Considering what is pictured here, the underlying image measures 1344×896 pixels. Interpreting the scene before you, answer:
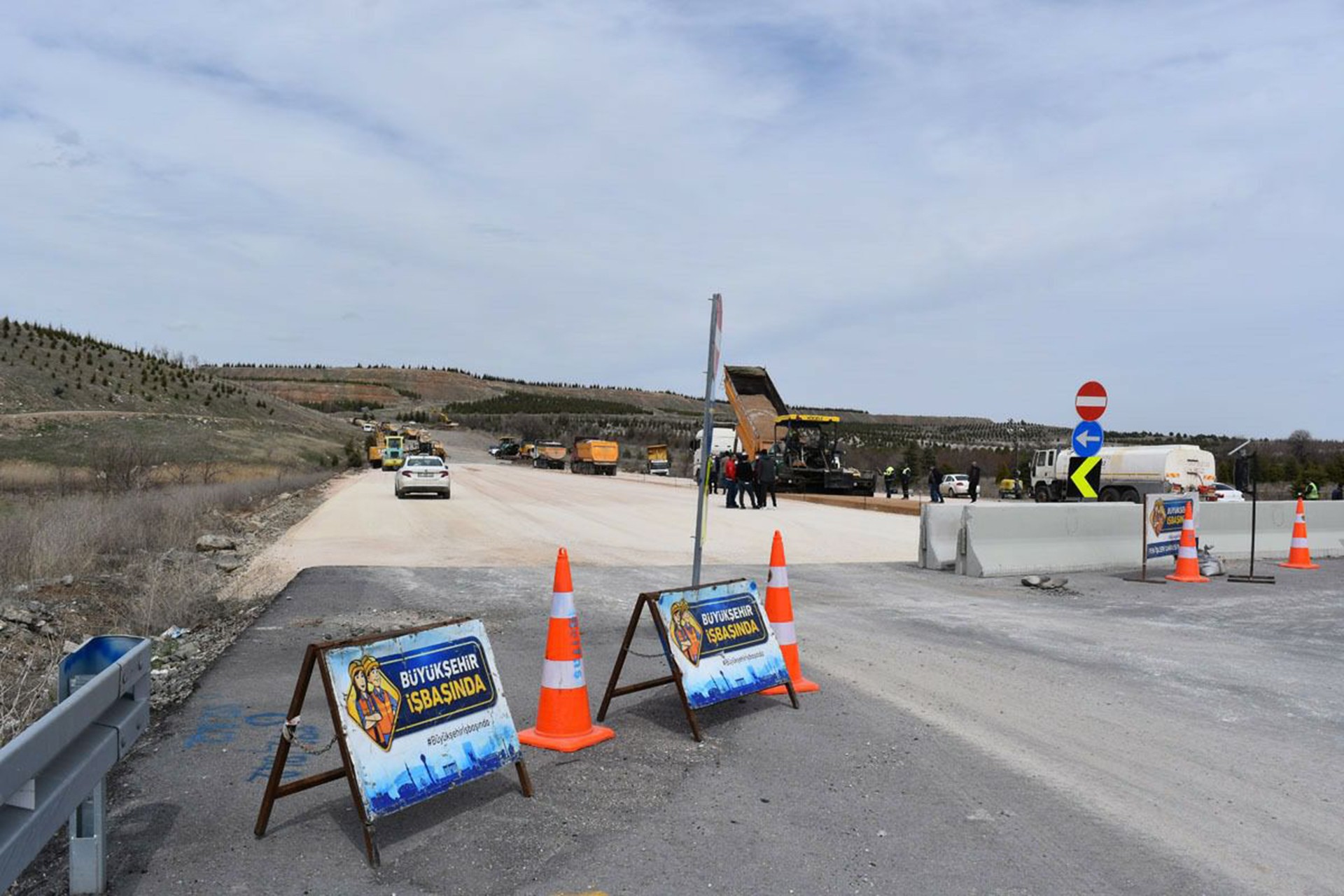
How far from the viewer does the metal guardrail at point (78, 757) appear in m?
2.87

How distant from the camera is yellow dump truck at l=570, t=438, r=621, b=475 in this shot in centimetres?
6419

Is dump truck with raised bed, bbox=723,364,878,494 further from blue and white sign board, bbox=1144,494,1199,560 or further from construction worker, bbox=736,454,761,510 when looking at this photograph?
blue and white sign board, bbox=1144,494,1199,560

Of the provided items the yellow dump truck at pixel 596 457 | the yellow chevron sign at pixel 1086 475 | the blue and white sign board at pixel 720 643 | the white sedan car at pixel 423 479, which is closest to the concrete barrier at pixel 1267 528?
the yellow chevron sign at pixel 1086 475

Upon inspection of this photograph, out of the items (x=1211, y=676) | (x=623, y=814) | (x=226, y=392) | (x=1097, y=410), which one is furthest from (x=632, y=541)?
(x=226, y=392)

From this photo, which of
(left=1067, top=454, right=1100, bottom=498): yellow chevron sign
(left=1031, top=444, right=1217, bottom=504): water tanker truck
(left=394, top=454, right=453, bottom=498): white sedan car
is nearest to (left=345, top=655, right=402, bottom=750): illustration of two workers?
(left=1067, top=454, right=1100, bottom=498): yellow chevron sign

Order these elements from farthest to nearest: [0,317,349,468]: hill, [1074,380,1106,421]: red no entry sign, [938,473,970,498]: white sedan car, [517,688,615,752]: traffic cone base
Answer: [938,473,970,498]: white sedan car, [0,317,349,468]: hill, [1074,380,1106,421]: red no entry sign, [517,688,615,752]: traffic cone base

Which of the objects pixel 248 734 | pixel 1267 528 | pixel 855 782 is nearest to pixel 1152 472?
pixel 1267 528

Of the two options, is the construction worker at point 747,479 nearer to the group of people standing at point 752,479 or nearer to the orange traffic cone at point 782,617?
the group of people standing at point 752,479

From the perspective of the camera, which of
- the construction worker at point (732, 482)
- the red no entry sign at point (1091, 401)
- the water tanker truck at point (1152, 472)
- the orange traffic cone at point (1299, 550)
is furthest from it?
the water tanker truck at point (1152, 472)

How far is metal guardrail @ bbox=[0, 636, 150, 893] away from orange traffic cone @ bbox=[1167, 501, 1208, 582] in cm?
1339

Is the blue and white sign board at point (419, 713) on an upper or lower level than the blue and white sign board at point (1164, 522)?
lower

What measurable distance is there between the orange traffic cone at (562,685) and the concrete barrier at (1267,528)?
13824mm

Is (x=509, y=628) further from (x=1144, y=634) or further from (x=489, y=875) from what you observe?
(x=1144, y=634)

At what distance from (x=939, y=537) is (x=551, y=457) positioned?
6014 cm
